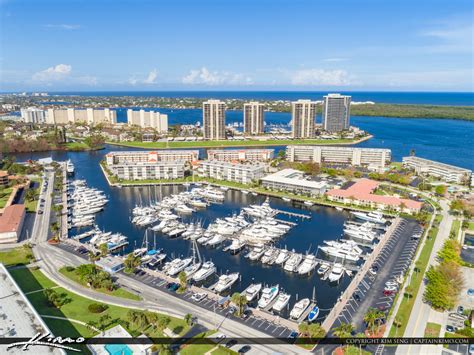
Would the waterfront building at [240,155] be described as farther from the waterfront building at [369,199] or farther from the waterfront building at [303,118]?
the waterfront building at [303,118]

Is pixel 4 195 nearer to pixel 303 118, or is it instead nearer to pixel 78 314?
pixel 78 314

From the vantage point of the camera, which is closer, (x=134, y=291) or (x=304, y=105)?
(x=134, y=291)

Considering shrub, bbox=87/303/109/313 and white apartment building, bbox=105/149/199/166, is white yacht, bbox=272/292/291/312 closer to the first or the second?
shrub, bbox=87/303/109/313

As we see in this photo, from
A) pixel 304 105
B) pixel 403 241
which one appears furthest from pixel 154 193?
pixel 304 105

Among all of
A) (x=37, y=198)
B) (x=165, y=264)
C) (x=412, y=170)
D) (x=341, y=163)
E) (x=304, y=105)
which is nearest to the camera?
(x=165, y=264)

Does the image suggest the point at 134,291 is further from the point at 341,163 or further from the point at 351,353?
the point at 341,163

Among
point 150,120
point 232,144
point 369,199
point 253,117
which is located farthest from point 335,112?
point 369,199
